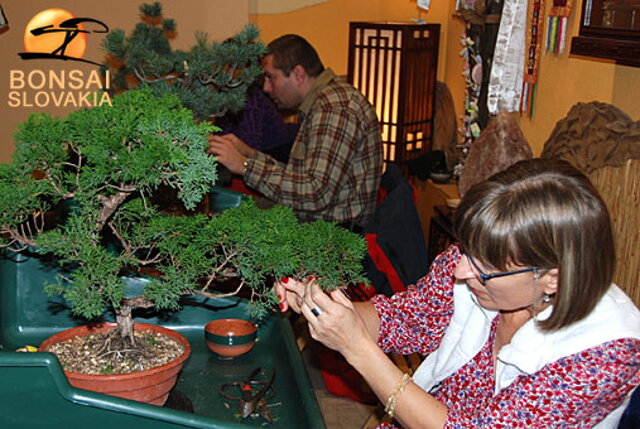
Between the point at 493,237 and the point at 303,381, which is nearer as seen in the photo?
the point at 493,237

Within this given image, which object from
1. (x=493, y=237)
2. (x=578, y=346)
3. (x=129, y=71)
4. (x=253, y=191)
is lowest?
(x=253, y=191)

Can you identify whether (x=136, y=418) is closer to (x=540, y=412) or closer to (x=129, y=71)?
(x=540, y=412)

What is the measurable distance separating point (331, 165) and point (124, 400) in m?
2.02

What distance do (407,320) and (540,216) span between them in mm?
551

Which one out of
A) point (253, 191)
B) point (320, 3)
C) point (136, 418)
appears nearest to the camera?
point (136, 418)

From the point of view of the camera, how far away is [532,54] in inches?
127

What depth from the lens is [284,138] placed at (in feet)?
13.8

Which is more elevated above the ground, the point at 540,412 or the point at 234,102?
the point at 234,102

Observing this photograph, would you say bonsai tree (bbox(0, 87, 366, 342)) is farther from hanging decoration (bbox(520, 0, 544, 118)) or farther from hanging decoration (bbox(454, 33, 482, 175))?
hanging decoration (bbox(454, 33, 482, 175))

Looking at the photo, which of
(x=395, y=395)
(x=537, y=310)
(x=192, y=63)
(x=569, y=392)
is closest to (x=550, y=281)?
(x=537, y=310)

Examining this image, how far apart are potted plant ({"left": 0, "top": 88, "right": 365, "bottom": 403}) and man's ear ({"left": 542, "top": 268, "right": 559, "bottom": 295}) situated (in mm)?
350

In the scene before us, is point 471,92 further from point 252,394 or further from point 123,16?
point 252,394

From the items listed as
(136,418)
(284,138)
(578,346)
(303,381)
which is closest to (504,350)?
(578,346)

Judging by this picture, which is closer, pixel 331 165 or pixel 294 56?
pixel 331 165
